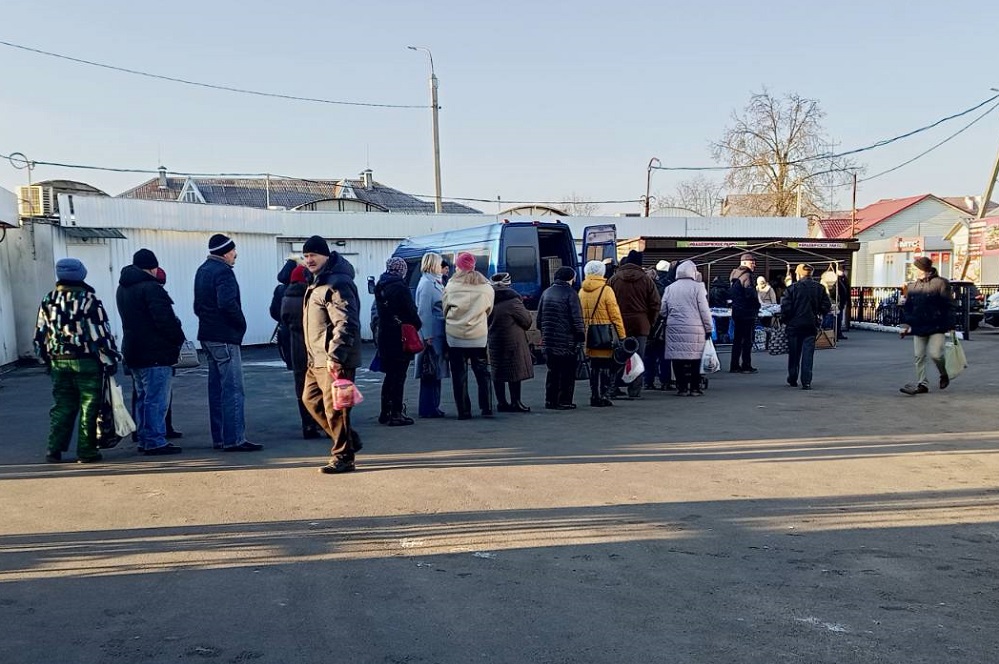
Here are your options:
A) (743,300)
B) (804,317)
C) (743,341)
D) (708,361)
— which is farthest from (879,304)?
(708,361)

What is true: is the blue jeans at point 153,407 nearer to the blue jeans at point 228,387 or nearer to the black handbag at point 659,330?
the blue jeans at point 228,387

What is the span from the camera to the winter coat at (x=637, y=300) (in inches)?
428

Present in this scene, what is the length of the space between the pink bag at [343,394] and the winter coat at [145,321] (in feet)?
7.45

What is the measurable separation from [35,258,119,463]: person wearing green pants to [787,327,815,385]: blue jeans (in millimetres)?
8795

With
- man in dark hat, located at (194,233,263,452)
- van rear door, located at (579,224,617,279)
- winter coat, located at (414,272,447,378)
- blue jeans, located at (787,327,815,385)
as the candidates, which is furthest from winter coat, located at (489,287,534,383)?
van rear door, located at (579,224,617,279)

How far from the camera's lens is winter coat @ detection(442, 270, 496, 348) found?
9219mm

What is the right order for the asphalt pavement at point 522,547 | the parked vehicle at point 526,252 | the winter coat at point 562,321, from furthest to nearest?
the parked vehicle at point 526,252
the winter coat at point 562,321
the asphalt pavement at point 522,547

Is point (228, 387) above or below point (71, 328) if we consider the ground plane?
below

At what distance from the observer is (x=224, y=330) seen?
7617 mm

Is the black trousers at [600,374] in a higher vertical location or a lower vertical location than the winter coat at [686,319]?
lower

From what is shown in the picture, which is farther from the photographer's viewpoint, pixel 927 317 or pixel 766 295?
pixel 766 295

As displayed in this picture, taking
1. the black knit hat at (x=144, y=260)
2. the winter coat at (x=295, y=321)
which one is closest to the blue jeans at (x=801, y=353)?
the winter coat at (x=295, y=321)

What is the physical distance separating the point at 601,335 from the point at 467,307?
1858 millimetres

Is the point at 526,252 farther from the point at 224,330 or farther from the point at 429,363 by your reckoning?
the point at 224,330
